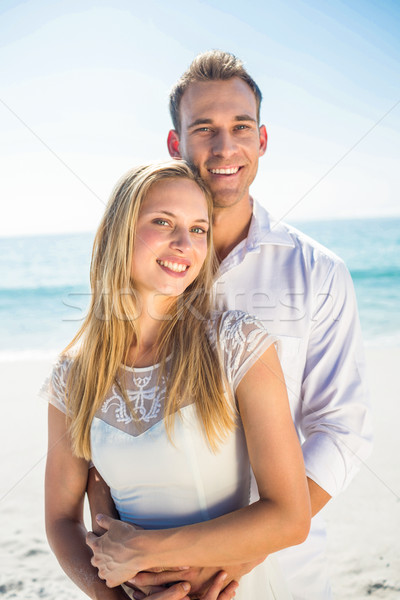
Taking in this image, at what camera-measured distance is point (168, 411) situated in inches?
65.3

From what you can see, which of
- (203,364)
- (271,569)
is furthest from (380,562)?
(203,364)

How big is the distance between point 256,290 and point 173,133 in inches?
39.0

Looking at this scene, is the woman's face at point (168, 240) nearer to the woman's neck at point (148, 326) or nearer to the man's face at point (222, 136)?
the woman's neck at point (148, 326)

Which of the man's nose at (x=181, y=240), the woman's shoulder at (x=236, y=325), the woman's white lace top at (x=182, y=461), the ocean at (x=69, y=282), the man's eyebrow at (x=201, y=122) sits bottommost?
the woman's white lace top at (x=182, y=461)

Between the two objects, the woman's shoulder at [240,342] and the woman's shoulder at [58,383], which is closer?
the woman's shoulder at [240,342]

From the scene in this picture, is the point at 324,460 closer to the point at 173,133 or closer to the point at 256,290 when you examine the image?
the point at 256,290

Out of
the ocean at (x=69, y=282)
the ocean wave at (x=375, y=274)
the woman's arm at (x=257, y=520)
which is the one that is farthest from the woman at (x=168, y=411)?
the ocean wave at (x=375, y=274)

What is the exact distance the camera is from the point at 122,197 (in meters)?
1.88

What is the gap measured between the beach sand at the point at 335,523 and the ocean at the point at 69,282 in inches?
117

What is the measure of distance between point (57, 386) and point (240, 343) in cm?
76

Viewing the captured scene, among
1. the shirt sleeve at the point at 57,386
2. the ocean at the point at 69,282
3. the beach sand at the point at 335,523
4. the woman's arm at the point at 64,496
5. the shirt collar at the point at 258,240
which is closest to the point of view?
the woman's arm at the point at 64,496

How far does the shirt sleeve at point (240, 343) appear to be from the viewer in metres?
1.61

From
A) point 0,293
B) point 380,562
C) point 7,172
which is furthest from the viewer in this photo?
point 7,172

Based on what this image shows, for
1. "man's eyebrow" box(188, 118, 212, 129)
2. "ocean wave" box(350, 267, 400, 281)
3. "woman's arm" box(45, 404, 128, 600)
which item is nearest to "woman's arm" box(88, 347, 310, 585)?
"woman's arm" box(45, 404, 128, 600)
